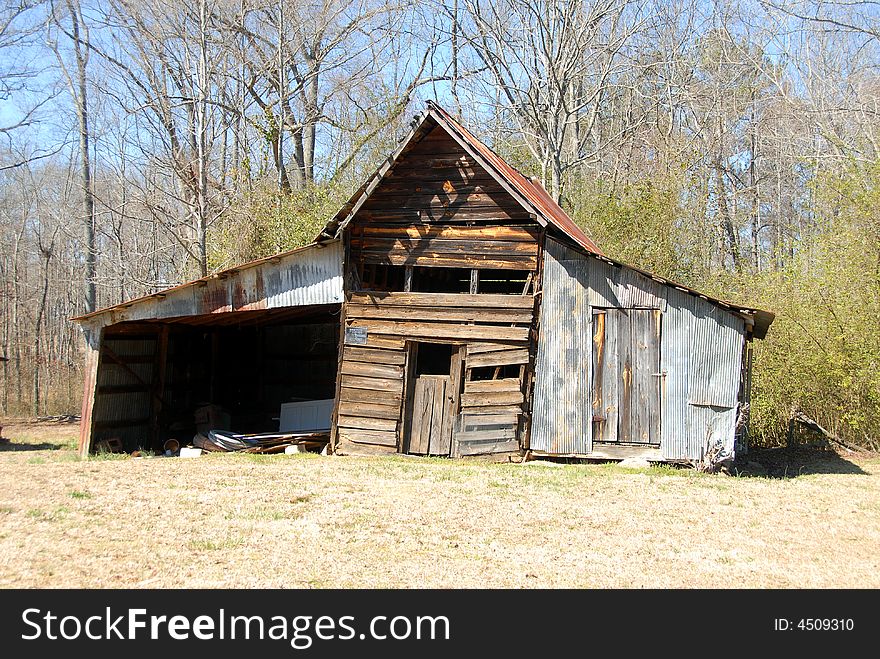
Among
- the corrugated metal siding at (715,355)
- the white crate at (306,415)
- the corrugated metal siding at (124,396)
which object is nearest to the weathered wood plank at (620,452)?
the corrugated metal siding at (715,355)

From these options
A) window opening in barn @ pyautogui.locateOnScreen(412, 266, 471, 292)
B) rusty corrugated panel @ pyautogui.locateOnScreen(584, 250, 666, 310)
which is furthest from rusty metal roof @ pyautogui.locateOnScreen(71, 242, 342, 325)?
rusty corrugated panel @ pyautogui.locateOnScreen(584, 250, 666, 310)

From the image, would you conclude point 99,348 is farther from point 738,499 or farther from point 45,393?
point 45,393

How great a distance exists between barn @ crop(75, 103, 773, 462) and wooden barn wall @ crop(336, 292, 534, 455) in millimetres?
28

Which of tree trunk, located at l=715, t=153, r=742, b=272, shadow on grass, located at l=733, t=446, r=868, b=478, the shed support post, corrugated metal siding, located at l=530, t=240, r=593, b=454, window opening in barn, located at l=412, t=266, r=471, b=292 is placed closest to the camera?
corrugated metal siding, located at l=530, t=240, r=593, b=454

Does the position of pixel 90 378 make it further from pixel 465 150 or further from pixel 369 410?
pixel 465 150

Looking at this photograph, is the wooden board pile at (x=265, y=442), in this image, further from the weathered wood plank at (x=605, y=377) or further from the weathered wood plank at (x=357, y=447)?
the weathered wood plank at (x=605, y=377)

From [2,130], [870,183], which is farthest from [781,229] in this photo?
[2,130]

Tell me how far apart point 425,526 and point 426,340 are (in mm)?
6188

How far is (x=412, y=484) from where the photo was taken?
12.6 metres

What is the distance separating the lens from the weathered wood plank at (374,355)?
618 inches

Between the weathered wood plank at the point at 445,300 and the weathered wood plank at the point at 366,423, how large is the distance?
2.28m

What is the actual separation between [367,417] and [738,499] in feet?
23.2

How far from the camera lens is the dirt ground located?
7.87m

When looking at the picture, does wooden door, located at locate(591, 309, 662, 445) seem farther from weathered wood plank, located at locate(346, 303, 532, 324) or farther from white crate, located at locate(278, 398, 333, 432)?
white crate, located at locate(278, 398, 333, 432)
